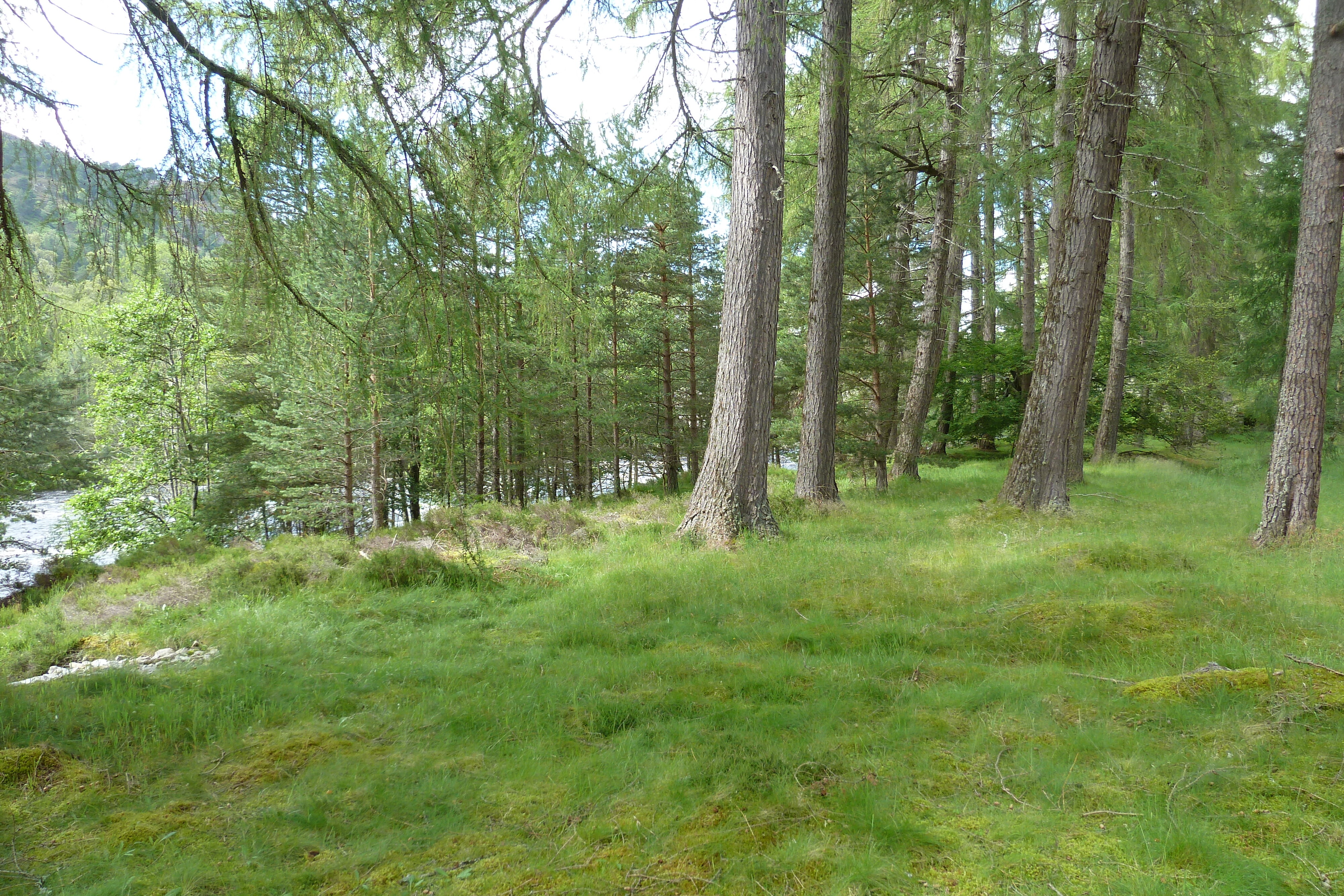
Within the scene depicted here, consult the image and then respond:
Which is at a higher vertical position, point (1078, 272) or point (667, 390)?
point (1078, 272)

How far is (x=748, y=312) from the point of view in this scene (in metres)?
8.11


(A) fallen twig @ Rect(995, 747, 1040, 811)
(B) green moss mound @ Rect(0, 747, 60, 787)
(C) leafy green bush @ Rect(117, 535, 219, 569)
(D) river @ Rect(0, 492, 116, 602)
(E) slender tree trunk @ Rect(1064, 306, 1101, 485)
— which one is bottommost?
(D) river @ Rect(0, 492, 116, 602)

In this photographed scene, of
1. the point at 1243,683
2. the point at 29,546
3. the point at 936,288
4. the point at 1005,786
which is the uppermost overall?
the point at 936,288

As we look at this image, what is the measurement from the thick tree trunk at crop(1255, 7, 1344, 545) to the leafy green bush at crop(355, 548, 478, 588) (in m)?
8.16

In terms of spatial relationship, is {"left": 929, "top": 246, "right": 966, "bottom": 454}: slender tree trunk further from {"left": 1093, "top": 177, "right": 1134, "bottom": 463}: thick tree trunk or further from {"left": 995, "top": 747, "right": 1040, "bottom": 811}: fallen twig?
{"left": 995, "top": 747, "right": 1040, "bottom": 811}: fallen twig

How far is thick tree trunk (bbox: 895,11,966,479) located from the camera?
40.7ft

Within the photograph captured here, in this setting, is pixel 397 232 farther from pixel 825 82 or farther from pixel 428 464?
pixel 428 464

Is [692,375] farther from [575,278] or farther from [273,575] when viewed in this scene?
[575,278]

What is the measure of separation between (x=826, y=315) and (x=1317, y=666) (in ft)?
26.2

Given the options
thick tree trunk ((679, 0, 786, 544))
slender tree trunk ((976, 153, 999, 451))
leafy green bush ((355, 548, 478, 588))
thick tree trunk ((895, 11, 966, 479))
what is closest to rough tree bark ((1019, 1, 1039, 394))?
slender tree trunk ((976, 153, 999, 451))

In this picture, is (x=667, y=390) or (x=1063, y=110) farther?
(x=667, y=390)

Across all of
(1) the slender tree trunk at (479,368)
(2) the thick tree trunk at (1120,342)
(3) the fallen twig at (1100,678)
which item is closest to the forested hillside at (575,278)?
(1) the slender tree trunk at (479,368)

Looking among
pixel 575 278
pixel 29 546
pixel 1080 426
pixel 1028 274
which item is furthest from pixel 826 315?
pixel 29 546

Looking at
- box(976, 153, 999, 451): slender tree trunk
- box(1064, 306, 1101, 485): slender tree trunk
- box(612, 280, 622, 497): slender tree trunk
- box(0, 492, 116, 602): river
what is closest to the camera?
box(976, 153, 999, 451): slender tree trunk
